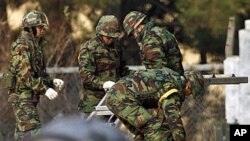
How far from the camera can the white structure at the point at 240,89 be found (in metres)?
10.3

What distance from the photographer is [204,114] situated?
1090cm

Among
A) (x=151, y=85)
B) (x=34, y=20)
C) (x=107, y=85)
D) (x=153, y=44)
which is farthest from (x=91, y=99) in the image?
(x=151, y=85)

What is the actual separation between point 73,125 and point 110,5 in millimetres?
11171

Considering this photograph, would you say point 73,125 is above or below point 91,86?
above

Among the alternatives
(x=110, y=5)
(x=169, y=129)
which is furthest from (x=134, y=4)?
(x=169, y=129)

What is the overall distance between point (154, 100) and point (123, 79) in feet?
0.98

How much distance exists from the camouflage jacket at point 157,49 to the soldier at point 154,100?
90 cm

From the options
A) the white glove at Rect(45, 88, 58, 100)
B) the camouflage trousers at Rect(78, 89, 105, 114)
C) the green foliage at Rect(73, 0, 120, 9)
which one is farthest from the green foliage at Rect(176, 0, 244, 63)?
the white glove at Rect(45, 88, 58, 100)

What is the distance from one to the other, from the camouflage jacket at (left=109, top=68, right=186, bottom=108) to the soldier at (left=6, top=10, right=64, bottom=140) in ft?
5.57

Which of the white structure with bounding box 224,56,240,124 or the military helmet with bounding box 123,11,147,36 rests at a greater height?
Answer: the military helmet with bounding box 123,11,147,36

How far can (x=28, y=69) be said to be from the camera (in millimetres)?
8641

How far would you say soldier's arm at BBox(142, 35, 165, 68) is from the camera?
→ 319 inches

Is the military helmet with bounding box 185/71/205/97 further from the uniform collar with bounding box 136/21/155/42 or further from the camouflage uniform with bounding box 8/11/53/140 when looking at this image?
the camouflage uniform with bounding box 8/11/53/140

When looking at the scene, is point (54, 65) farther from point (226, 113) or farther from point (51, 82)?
point (51, 82)
